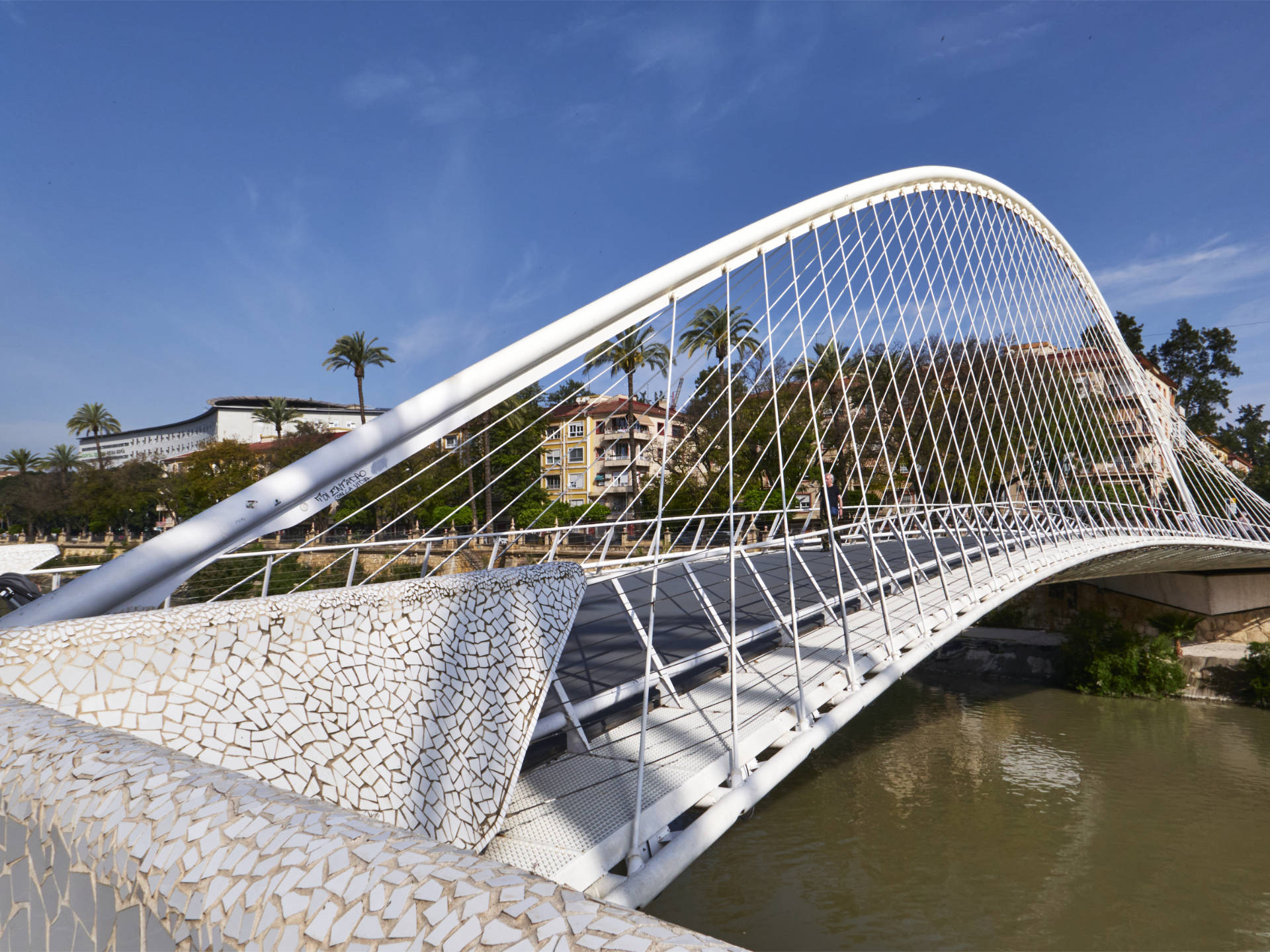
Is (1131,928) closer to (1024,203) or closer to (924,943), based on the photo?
(924,943)

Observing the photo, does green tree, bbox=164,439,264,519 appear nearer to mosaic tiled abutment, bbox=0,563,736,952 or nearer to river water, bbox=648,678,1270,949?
river water, bbox=648,678,1270,949

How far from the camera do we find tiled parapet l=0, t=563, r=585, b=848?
237 centimetres

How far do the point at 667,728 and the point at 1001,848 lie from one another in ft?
34.7

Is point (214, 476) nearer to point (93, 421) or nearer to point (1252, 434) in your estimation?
point (93, 421)

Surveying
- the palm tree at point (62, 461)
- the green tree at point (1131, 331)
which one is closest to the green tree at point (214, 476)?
the palm tree at point (62, 461)

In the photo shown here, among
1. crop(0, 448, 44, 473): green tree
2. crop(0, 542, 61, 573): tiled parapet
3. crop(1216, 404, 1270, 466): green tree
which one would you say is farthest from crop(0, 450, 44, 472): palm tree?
crop(1216, 404, 1270, 466): green tree

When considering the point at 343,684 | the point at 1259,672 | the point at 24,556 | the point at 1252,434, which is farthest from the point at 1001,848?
the point at 1252,434

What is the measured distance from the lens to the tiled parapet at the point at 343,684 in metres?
2.37

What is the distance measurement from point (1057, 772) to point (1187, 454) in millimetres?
20294

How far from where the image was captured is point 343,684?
9.33ft

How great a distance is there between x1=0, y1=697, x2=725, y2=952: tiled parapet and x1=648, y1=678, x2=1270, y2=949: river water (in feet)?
31.8

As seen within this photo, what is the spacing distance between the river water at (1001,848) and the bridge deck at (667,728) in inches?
170

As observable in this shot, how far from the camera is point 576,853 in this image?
3.48m

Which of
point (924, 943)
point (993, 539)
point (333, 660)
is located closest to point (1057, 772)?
point (993, 539)
